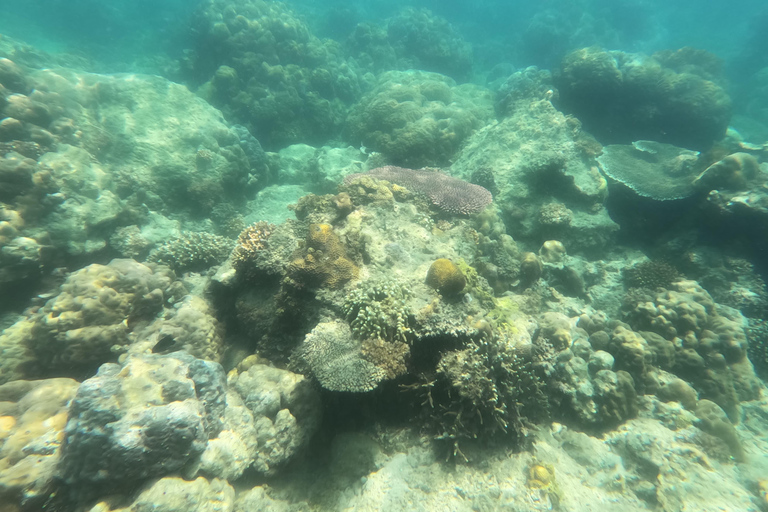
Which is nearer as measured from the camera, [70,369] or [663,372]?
[70,369]

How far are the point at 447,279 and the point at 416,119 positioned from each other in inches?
351

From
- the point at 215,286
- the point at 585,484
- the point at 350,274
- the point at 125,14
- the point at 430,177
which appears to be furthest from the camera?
the point at 125,14

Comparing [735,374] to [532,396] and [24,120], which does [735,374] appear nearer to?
[532,396]

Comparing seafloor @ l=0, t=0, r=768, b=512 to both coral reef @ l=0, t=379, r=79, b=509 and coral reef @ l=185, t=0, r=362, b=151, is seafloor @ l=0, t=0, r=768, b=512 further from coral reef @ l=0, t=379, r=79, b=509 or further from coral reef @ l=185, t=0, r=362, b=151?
coral reef @ l=185, t=0, r=362, b=151

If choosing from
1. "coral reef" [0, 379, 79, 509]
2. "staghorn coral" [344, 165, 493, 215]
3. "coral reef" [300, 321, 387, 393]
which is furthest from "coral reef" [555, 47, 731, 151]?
"coral reef" [0, 379, 79, 509]

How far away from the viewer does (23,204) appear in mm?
5883

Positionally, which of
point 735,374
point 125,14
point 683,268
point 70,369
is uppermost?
point 125,14

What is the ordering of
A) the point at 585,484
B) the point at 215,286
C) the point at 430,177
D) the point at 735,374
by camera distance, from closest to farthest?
1. the point at 585,484
2. the point at 215,286
3. the point at 735,374
4. the point at 430,177

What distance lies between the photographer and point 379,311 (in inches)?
164

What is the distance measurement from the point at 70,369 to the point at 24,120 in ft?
21.5

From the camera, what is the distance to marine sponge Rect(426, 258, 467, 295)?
4.51 m

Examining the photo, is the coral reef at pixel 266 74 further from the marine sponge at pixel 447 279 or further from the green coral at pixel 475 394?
the green coral at pixel 475 394

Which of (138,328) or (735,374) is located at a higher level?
(735,374)

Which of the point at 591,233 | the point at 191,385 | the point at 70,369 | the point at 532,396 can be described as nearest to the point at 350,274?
the point at 191,385
